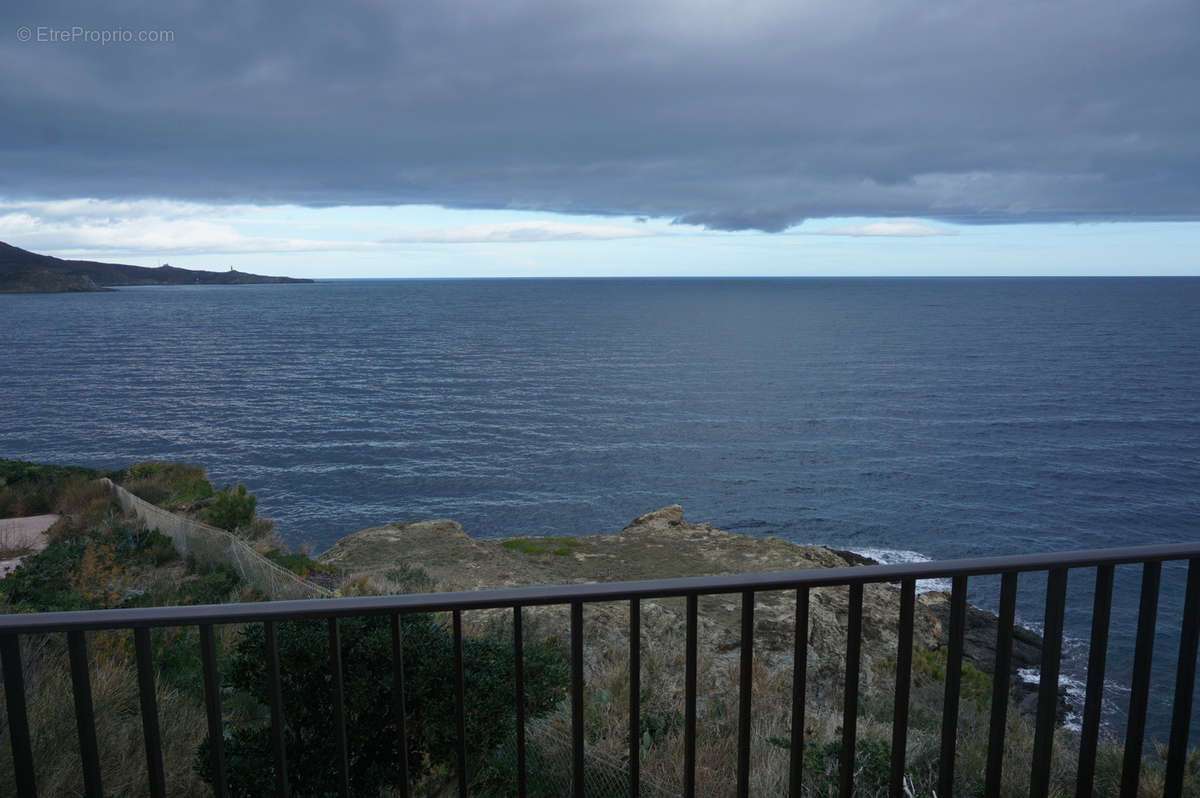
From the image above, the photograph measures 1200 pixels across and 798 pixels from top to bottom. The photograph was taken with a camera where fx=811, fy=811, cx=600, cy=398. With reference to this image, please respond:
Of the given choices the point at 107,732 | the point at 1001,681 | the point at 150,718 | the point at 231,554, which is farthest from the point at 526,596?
the point at 231,554

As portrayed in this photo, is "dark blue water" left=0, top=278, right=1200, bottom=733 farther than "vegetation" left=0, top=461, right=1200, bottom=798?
Yes

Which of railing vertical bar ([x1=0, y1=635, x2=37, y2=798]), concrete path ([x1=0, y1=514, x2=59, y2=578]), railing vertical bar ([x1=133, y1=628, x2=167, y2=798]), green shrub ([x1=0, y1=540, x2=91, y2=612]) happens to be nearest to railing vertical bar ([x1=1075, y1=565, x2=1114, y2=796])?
railing vertical bar ([x1=133, y1=628, x2=167, y2=798])

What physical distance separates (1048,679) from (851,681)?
62 centimetres

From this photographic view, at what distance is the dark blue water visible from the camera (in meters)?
29.5

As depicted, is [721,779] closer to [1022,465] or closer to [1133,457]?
[1022,465]

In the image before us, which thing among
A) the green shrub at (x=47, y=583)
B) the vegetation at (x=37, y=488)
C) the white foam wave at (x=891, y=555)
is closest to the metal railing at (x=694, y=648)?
the green shrub at (x=47, y=583)

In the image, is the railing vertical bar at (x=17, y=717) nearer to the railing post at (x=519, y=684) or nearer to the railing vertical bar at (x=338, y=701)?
the railing vertical bar at (x=338, y=701)

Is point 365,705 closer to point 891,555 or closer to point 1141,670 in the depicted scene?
point 1141,670

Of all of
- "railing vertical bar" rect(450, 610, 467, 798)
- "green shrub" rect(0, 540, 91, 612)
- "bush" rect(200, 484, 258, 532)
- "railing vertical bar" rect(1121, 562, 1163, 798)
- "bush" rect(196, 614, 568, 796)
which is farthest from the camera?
"bush" rect(200, 484, 258, 532)

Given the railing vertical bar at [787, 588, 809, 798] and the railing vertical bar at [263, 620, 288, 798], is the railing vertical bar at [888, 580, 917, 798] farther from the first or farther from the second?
the railing vertical bar at [263, 620, 288, 798]

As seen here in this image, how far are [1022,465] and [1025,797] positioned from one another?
36011mm

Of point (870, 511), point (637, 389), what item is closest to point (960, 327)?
point (637, 389)

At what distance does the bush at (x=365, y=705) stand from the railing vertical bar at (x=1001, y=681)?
8.39 feet

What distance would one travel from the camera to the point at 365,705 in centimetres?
408
